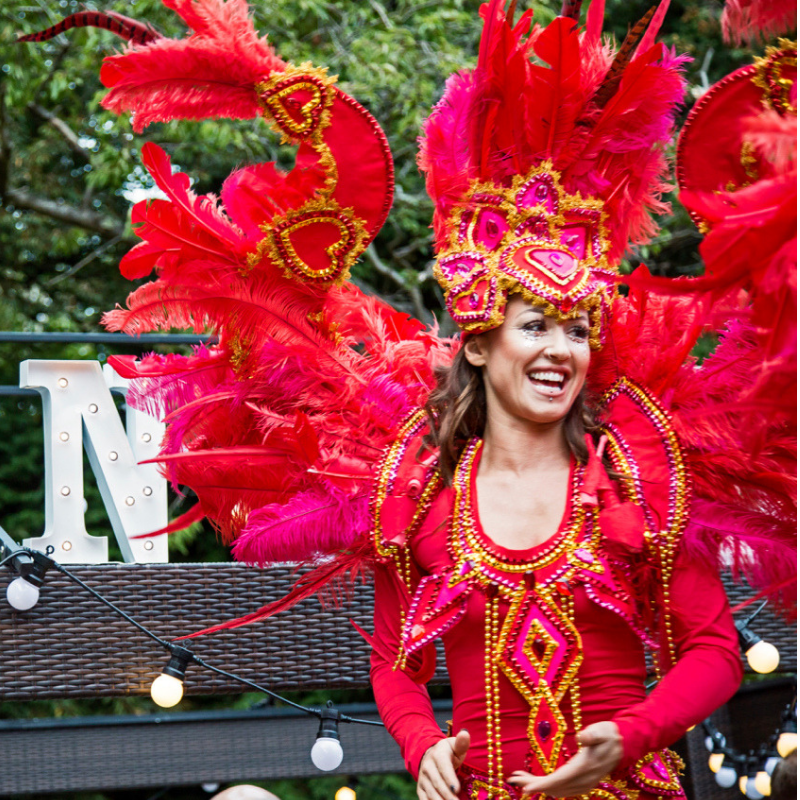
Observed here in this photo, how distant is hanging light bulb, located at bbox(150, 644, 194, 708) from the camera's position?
2836 mm

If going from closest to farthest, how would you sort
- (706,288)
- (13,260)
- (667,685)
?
(706,288)
(667,685)
(13,260)

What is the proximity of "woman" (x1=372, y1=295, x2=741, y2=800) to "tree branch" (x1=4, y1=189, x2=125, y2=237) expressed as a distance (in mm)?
4974

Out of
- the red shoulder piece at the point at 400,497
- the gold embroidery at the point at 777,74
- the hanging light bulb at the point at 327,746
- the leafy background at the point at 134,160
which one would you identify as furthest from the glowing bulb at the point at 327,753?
the leafy background at the point at 134,160

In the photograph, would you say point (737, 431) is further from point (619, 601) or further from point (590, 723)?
point (590, 723)

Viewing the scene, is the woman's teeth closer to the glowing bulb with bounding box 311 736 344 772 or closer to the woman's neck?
the woman's neck

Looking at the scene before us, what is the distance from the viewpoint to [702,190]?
6.21 feet

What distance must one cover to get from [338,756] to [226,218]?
5.02 ft

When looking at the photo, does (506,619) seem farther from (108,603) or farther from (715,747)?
(715,747)

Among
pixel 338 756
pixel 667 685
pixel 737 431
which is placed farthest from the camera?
pixel 338 756

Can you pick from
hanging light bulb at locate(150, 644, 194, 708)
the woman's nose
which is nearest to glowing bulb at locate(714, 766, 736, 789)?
hanging light bulb at locate(150, 644, 194, 708)

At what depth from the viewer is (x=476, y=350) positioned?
1942mm

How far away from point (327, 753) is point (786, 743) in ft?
4.30

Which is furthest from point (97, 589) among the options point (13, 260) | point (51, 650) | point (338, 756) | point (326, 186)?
point (13, 260)

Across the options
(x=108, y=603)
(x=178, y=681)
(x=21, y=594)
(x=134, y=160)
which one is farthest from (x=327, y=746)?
(x=134, y=160)
